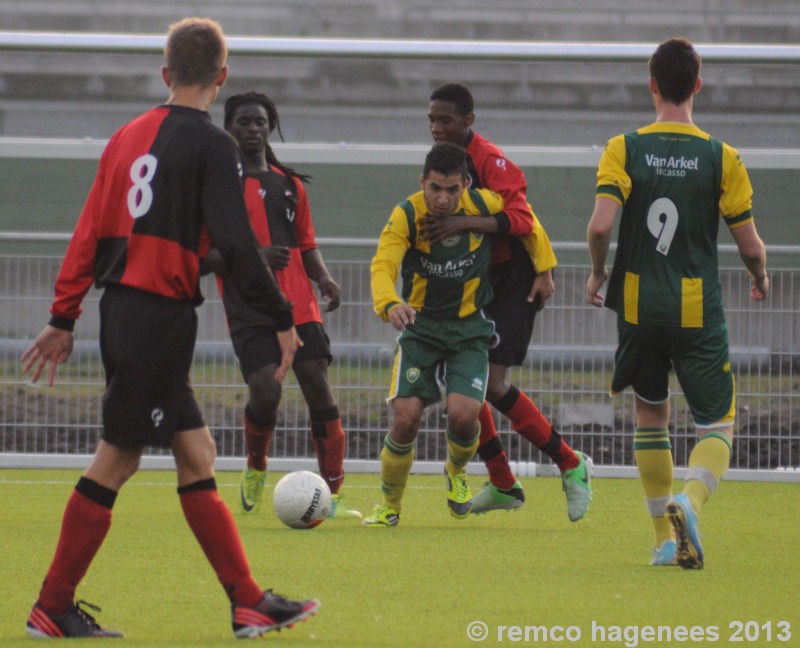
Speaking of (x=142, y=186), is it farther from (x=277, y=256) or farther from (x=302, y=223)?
(x=302, y=223)

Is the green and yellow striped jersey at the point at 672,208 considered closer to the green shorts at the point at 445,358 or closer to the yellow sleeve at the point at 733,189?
the yellow sleeve at the point at 733,189

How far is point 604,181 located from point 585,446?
5.44 metres

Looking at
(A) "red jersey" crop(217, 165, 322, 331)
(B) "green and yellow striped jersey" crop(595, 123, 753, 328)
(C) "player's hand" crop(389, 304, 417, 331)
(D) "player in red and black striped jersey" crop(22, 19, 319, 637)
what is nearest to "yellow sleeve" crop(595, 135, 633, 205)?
(B) "green and yellow striped jersey" crop(595, 123, 753, 328)

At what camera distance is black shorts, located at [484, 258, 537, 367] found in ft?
24.9

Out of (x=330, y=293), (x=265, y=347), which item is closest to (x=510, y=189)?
(x=330, y=293)

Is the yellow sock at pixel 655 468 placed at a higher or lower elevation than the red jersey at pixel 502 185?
lower

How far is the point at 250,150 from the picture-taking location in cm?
764

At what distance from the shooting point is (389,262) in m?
6.99

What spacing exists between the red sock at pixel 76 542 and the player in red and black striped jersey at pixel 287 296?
10.9 feet

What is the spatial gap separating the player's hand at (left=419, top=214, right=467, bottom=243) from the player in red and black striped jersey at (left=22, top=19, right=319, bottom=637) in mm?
2854

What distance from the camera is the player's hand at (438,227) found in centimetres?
704

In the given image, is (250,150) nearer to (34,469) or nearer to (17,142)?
(34,469)

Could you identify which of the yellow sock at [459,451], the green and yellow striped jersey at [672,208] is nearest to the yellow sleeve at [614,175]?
the green and yellow striped jersey at [672,208]

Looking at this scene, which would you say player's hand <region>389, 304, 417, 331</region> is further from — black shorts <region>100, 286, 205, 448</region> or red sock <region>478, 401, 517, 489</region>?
black shorts <region>100, 286, 205, 448</region>
